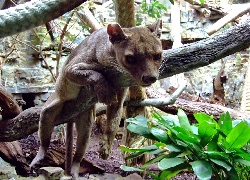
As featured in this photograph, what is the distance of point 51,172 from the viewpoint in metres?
3.62

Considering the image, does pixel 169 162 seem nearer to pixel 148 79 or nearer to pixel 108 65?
pixel 148 79

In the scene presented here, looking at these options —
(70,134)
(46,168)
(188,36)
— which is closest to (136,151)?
(70,134)

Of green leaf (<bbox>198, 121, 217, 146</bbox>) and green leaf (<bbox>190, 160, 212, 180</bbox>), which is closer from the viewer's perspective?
green leaf (<bbox>190, 160, 212, 180</bbox>)

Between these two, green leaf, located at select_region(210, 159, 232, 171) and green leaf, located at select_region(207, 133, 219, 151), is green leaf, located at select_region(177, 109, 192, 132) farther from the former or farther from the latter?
green leaf, located at select_region(210, 159, 232, 171)

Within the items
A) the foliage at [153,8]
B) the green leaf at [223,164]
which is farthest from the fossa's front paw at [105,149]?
the foliage at [153,8]

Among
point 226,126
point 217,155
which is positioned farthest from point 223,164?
point 226,126

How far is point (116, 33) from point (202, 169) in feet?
3.35

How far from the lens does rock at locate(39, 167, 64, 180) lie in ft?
11.8

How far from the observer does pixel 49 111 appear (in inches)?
123

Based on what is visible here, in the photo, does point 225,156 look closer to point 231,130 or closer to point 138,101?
point 231,130

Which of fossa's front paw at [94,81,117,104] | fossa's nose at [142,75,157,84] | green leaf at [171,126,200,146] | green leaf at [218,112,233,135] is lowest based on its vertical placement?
green leaf at [171,126,200,146]

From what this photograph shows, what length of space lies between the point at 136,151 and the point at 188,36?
6.50 m

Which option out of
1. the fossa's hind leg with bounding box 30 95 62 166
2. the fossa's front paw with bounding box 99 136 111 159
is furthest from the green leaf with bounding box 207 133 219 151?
the fossa's hind leg with bounding box 30 95 62 166

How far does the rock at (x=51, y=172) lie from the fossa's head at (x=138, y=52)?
1672mm
